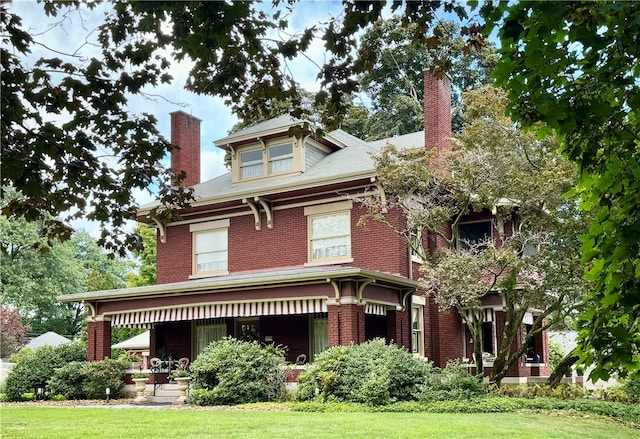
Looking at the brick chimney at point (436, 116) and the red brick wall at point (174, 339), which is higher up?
Answer: the brick chimney at point (436, 116)

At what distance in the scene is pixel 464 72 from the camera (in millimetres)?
41500

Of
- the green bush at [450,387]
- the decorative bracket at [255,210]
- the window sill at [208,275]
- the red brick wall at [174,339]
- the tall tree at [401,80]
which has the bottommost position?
the green bush at [450,387]

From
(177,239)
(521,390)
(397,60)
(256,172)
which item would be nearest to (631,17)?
(521,390)

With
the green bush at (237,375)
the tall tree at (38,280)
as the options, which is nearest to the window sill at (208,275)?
the green bush at (237,375)

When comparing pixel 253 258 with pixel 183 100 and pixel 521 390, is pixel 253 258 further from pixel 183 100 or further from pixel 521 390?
pixel 183 100

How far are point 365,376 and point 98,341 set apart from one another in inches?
398

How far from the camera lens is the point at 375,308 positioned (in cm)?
2066

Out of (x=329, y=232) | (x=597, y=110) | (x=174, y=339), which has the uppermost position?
(x=329, y=232)

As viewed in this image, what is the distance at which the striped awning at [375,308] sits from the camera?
66.3 feet

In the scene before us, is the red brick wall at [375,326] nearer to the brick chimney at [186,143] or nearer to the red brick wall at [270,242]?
the red brick wall at [270,242]

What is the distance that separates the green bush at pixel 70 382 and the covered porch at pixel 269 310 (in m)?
1.15

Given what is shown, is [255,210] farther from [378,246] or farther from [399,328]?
[399,328]

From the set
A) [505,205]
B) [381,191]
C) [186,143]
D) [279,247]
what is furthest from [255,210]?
[505,205]

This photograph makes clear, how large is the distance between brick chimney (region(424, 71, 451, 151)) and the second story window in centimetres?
558
